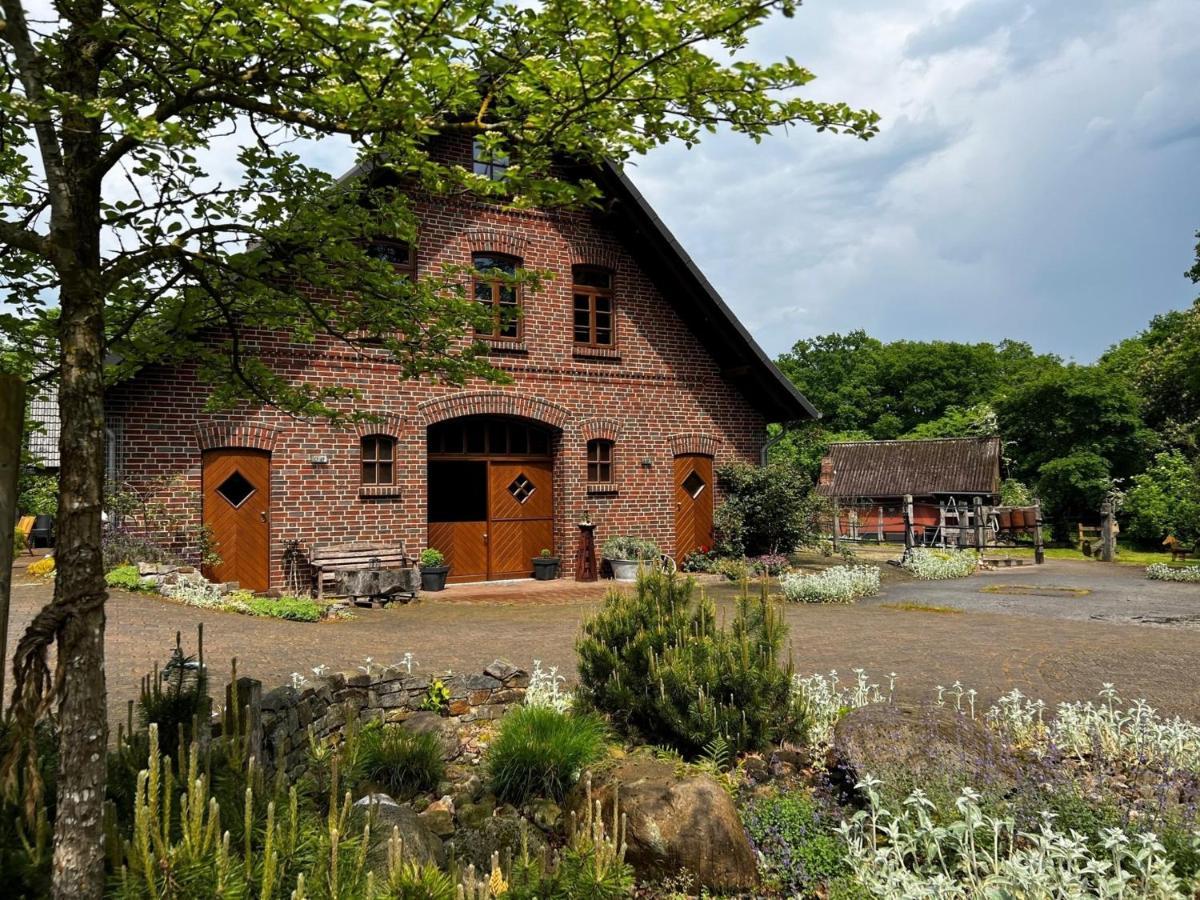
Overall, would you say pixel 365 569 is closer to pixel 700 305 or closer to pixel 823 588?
pixel 823 588

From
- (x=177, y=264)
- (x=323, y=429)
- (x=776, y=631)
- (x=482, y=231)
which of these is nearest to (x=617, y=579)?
(x=323, y=429)

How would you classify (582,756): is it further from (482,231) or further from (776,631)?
(482,231)

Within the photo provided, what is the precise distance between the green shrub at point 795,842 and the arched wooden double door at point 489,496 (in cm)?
1184

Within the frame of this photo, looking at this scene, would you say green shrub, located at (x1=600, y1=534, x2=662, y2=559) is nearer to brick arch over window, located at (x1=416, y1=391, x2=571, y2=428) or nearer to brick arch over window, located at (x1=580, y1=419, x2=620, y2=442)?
brick arch over window, located at (x1=580, y1=419, x2=620, y2=442)

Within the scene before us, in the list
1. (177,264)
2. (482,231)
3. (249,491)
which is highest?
(482,231)

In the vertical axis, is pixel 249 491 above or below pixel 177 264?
below

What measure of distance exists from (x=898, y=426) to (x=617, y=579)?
4815cm

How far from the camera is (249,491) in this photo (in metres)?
13.5

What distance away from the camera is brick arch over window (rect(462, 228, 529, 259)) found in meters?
15.4

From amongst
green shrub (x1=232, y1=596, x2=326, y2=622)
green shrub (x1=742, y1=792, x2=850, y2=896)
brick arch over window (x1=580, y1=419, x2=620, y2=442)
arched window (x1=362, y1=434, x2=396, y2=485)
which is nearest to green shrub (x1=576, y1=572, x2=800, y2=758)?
green shrub (x1=742, y1=792, x2=850, y2=896)

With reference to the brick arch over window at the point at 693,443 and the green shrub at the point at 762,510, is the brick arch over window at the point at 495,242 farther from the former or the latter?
the green shrub at the point at 762,510

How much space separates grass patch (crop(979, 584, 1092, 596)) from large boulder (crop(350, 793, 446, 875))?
1351 centimetres

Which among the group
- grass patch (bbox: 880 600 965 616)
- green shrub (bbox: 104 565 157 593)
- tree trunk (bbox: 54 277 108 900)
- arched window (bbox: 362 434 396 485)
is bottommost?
grass patch (bbox: 880 600 965 616)

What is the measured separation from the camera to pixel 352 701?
222 inches
